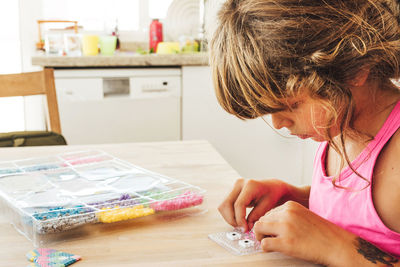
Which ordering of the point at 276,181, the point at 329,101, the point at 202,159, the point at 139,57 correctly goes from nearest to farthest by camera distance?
the point at 329,101 → the point at 276,181 → the point at 202,159 → the point at 139,57

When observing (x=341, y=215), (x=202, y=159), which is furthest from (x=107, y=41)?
(x=341, y=215)

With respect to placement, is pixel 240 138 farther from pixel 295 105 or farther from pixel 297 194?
pixel 295 105

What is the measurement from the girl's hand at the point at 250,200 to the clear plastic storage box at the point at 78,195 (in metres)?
0.07

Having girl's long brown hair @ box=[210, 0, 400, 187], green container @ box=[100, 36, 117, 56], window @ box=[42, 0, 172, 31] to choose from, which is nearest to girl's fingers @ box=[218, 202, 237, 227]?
girl's long brown hair @ box=[210, 0, 400, 187]

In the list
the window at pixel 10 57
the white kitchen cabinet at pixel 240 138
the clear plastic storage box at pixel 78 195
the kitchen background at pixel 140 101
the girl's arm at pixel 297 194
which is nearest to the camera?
the clear plastic storage box at pixel 78 195

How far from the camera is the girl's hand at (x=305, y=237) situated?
0.70m

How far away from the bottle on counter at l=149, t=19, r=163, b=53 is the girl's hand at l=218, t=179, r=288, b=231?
7.92ft

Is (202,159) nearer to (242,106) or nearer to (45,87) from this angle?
(242,106)

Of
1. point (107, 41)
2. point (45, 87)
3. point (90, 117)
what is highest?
point (107, 41)

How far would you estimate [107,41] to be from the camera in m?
2.87

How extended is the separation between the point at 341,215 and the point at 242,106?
0.97 feet

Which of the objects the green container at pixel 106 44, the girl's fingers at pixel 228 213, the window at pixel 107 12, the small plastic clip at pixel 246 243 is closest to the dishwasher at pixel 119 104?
the green container at pixel 106 44

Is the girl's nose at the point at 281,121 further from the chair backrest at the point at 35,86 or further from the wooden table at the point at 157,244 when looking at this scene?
the chair backrest at the point at 35,86

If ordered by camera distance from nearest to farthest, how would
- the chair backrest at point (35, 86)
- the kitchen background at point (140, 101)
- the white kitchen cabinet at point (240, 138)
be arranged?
the chair backrest at point (35, 86) < the kitchen background at point (140, 101) < the white kitchen cabinet at point (240, 138)
